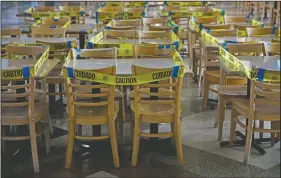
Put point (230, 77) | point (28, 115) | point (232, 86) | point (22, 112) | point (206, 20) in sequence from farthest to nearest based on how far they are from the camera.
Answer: point (206, 20)
point (230, 77)
point (232, 86)
point (22, 112)
point (28, 115)

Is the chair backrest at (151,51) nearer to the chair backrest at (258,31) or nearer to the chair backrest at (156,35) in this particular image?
the chair backrest at (156,35)

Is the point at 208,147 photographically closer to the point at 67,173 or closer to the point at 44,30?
the point at 67,173

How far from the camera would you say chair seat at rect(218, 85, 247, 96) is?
166 inches

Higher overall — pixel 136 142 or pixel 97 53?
pixel 97 53

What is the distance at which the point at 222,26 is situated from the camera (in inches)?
244

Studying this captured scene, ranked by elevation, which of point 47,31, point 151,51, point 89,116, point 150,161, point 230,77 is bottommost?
point 150,161

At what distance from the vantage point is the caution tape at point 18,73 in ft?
11.6

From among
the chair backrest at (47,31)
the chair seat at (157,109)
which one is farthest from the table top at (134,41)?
the chair seat at (157,109)

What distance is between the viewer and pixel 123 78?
11.8 feet

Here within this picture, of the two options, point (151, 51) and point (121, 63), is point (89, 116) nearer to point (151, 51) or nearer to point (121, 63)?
point (121, 63)

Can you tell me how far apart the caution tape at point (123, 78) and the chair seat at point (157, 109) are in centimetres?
22

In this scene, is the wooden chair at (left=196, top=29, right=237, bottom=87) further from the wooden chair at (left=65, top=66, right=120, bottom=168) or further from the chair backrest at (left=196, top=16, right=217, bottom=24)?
the wooden chair at (left=65, top=66, right=120, bottom=168)

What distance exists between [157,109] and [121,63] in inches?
25.1

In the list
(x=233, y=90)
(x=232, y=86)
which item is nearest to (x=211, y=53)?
(x=232, y=86)
